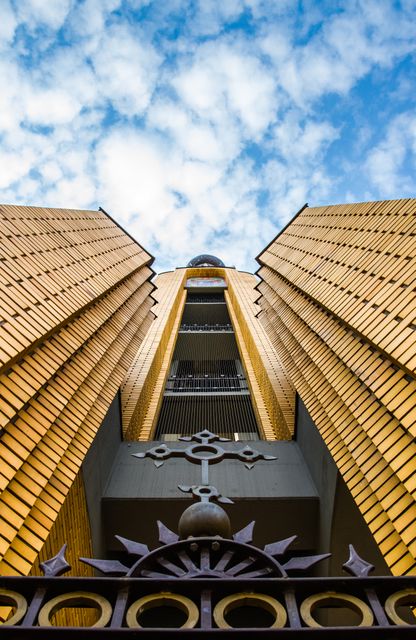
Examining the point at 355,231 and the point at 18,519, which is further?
the point at 355,231

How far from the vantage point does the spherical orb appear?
2.58 m

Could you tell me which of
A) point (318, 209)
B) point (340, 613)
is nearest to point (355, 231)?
point (318, 209)

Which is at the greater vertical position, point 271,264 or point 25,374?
point 271,264

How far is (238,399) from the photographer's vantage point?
17234mm

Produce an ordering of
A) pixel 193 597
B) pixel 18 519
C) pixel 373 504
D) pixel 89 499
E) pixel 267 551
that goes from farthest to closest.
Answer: pixel 89 499
pixel 373 504
pixel 18 519
pixel 267 551
pixel 193 597

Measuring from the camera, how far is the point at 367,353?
6.19 m

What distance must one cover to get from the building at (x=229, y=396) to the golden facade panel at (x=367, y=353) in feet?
0.10

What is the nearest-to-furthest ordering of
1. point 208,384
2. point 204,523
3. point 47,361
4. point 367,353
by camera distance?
point 204,523, point 47,361, point 367,353, point 208,384

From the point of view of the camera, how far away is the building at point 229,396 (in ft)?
14.7

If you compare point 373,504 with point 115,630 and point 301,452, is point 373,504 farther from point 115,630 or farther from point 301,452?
point 301,452

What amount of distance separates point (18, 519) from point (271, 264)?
534 inches

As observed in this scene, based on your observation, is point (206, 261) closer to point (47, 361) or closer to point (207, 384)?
point (207, 384)

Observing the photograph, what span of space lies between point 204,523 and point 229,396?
14.7 m

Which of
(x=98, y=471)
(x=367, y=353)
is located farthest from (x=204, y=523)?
(x=98, y=471)
